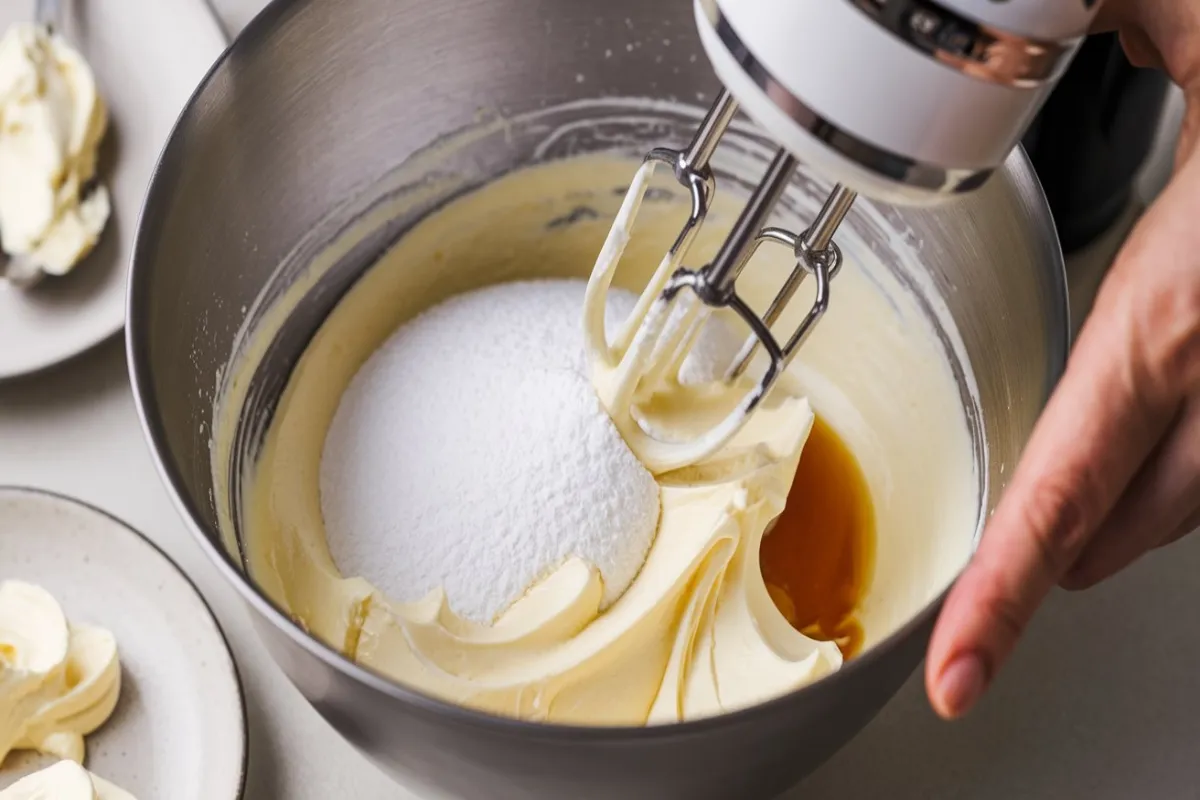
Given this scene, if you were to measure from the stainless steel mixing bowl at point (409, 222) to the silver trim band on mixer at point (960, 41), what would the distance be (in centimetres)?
22

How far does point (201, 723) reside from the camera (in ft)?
2.33

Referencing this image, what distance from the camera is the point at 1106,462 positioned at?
49 centimetres

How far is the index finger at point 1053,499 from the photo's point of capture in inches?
17.8

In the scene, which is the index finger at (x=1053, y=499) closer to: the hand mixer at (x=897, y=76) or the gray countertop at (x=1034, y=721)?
the hand mixer at (x=897, y=76)

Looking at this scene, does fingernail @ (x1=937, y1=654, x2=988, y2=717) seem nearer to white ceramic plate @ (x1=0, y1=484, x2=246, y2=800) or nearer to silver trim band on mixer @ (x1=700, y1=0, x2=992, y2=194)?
silver trim band on mixer @ (x1=700, y1=0, x2=992, y2=194)

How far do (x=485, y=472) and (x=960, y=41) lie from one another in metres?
0.40

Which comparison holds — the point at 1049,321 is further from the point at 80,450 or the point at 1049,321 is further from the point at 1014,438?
the point at 80,450

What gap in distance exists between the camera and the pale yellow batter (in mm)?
617

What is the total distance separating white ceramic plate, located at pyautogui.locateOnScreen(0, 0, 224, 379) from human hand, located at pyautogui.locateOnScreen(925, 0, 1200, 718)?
650 millimetres

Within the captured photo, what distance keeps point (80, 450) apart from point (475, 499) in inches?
13.7

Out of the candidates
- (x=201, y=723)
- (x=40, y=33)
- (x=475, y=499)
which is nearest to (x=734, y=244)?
(x=475, y=499)

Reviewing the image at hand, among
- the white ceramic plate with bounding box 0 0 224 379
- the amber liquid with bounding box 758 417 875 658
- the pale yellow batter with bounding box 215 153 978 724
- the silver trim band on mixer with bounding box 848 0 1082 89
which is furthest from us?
the white ceramic plate with bounding box 0 0 224 379

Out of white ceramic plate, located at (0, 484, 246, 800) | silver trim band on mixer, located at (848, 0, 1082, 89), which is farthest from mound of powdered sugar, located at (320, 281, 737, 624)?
silver trim band on mixer, located at (848, 0, 1082, 89)

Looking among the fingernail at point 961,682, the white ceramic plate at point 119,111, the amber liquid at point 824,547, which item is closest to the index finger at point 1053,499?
the fingernail at point 961,682
